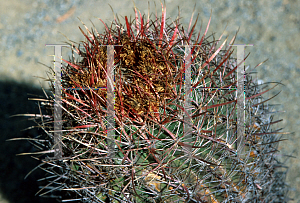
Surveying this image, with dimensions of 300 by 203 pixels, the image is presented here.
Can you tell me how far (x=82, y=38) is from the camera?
1839 millimetres

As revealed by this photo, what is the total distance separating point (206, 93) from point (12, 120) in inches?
55.5

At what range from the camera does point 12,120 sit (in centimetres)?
165

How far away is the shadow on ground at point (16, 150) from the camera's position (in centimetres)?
150

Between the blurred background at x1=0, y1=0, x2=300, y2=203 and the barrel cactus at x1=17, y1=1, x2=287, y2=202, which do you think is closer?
the barrel cactus at x1=17, y1=1, x2=287, y2=202

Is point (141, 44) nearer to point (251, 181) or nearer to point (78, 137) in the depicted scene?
point (78, 137)

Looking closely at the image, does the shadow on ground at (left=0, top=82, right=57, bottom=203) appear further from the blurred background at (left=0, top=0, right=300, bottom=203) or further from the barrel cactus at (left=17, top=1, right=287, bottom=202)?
the barrel cactus at (left=17, top=1, right=287, bottom=202)

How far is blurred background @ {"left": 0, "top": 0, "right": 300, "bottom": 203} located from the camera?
1.60m

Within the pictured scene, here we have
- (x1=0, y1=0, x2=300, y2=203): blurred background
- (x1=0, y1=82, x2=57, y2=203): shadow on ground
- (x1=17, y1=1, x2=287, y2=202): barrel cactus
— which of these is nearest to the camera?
(x1=17, y1=1, x2=287, y2=202): barrel cactus

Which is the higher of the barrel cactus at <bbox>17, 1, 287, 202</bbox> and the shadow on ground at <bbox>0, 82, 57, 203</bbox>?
the barrel cactus at <bbox>17, 1, 287, 202</bbox>

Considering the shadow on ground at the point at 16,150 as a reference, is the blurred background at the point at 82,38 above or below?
above

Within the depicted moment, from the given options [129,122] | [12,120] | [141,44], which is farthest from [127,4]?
[129,122]

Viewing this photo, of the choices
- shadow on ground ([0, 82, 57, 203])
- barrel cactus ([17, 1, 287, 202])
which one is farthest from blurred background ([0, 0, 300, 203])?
barrel cactus ([17, 1, 287, 202])

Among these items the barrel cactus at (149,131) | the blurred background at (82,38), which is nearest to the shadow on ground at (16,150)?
the blurred background at (82,38)

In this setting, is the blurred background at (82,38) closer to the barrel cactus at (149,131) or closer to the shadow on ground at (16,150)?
the shadow on ground at (16,150)
